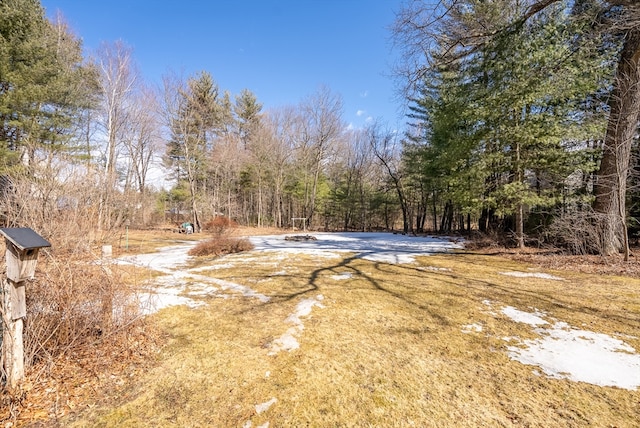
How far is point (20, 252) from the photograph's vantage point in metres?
1.87

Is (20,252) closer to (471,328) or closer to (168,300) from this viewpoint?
(168,300)

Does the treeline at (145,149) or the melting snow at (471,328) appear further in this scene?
the treeline at (145,149)

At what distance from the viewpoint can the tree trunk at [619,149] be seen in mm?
6055

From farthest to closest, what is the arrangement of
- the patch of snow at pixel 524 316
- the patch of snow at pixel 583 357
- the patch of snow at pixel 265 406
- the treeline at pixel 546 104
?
1. the treeline at pixel 546 104
2. the patch of snow at pixel 524 316
3. the patch of snow at pixel 583 357
4. the patch of snow at pixel 265 406

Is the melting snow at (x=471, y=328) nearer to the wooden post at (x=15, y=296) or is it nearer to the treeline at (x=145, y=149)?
the wooden post at (x=15, y=296)

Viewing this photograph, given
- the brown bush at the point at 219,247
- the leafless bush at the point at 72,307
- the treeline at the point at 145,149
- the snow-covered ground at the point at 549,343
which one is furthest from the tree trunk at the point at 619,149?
the treeline at the point at 145,149

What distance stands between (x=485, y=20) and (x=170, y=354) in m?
9.93

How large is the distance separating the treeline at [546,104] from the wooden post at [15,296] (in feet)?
26.6

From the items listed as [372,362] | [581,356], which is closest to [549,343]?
[581,356]

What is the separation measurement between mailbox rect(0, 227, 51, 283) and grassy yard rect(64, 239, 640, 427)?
1.09m

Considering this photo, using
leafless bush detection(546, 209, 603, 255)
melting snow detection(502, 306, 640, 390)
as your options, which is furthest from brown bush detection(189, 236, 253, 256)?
leafless bush detection(546, 209, 603, 255)

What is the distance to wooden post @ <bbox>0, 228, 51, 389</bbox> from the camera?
1.85 metres

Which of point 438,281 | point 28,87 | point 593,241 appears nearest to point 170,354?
point 438,281

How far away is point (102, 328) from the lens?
2.55 meters
